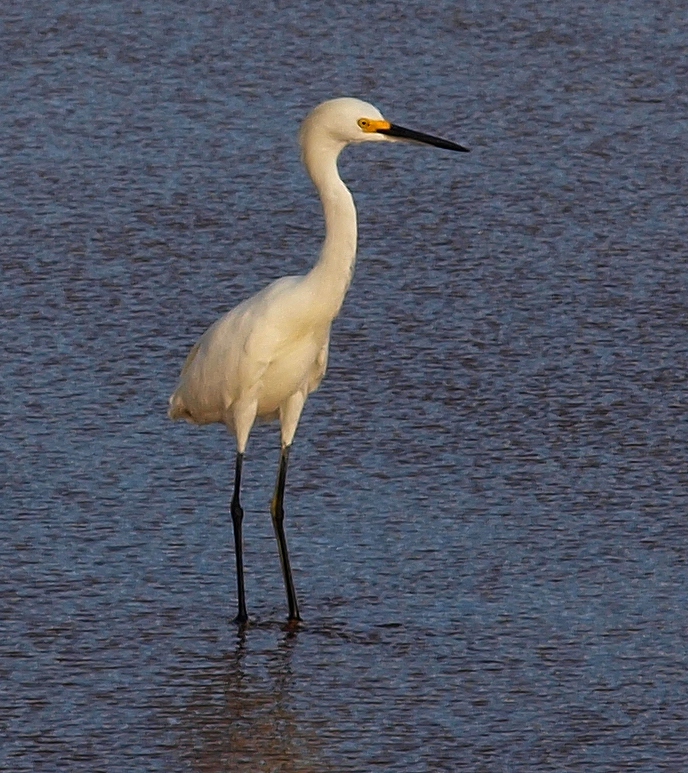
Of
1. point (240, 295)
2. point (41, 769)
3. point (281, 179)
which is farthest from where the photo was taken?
point (281, 179)

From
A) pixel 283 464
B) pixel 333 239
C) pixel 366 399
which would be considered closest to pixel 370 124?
pixel 333 239

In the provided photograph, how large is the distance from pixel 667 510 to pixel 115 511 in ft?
5.61

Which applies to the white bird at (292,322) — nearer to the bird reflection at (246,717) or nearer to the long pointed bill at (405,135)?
the long pointed bill at (405,135)

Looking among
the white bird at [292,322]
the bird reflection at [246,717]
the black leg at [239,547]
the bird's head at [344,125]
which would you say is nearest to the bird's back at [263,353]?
the white bird at [292,322]

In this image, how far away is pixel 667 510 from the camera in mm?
6418

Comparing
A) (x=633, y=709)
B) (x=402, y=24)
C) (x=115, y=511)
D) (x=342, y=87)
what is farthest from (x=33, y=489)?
(x=402, y=24)

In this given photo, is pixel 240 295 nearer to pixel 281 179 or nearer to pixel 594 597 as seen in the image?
pixel 281 179

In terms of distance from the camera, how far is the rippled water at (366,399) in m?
5.24

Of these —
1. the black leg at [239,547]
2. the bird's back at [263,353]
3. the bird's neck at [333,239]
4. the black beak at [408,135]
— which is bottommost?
the black leg at [239,547]

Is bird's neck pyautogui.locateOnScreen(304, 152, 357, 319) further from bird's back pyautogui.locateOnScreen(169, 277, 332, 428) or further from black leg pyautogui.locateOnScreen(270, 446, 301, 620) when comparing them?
black leg pyautogui.locateOnScreen(270, 446, 301, 620)

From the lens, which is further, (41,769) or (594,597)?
(594,597)

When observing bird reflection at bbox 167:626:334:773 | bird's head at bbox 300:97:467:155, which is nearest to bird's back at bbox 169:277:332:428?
bird's head at bbox 300:97:467:155

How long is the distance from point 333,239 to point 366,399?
161cm

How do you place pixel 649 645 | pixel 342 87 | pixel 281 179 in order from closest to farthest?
pixel 649 645
pixel 281 179
pixel 342 87
